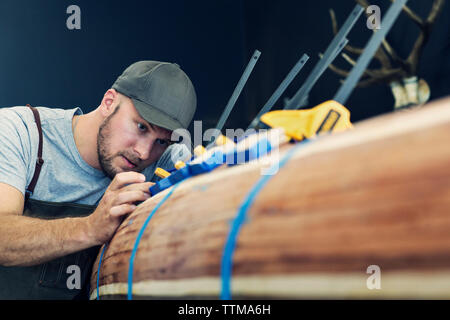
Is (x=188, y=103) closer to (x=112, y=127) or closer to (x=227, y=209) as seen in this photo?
(x=112, y=127)

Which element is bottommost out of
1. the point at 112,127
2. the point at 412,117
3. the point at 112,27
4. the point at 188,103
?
the point at 412,117

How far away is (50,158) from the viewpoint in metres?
1.34

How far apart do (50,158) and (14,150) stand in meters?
0.16

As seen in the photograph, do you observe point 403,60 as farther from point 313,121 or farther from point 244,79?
point 313,121

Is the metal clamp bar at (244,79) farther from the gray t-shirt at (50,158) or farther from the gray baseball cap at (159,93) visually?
the gray t-shirt at (50,158)

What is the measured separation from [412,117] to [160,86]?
3.54ft

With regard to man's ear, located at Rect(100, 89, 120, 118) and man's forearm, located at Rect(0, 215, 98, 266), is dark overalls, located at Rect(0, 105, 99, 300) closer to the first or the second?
man's forearm, located at Rect(0, 215, 98, 266)

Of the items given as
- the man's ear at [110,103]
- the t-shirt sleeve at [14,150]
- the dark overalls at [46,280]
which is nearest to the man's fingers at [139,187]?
the dark overalls at [46,280]

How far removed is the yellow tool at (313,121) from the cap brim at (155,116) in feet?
2.44

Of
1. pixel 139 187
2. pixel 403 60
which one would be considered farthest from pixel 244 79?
pixel 403 60

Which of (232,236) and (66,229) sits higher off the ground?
(66,229)

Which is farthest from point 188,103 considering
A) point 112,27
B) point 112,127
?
point 112,27

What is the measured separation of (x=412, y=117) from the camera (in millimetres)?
389

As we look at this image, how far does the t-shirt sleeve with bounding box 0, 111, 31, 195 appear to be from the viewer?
3.68 ft
